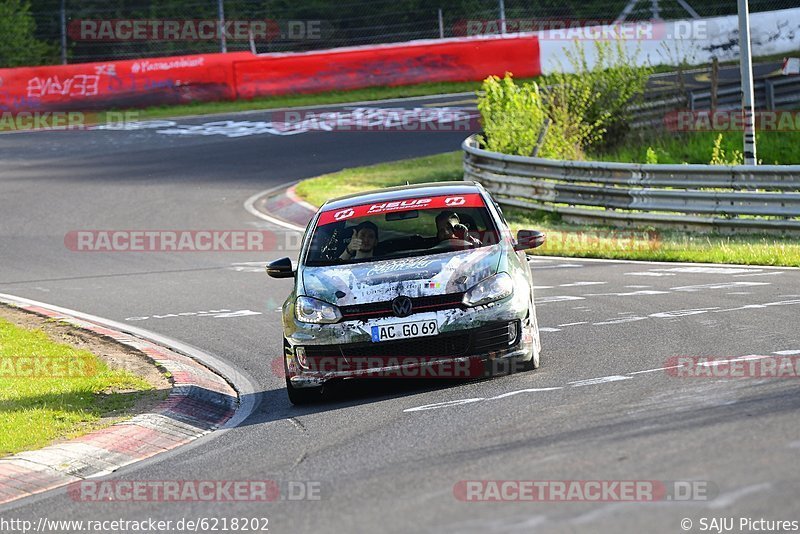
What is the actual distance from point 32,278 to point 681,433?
40.1ft

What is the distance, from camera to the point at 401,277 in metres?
9.05

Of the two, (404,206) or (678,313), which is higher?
(404,206)

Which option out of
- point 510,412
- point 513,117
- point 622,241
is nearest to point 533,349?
point 510,412

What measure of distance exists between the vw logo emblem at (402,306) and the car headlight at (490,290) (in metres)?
0.42

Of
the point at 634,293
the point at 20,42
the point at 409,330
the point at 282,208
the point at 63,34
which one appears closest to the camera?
the point at 409,330

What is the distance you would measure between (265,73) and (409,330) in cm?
2550

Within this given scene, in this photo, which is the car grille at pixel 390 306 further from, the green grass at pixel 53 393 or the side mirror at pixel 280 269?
the green grass at pixel 53 393

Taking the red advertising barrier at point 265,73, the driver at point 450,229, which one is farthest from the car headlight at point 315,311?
the red advertising barrier at point 265,73

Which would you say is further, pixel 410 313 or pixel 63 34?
pixel 63 34

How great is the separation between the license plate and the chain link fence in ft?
83.8

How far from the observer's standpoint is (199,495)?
22.2 ft

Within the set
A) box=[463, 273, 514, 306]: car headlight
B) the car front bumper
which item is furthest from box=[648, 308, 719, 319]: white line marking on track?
box=[463, 273, 514, 306]: car headlight

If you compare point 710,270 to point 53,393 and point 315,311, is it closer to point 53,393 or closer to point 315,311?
point 315,311

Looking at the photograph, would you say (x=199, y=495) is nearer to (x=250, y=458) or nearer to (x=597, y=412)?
(x=250, y=458)
